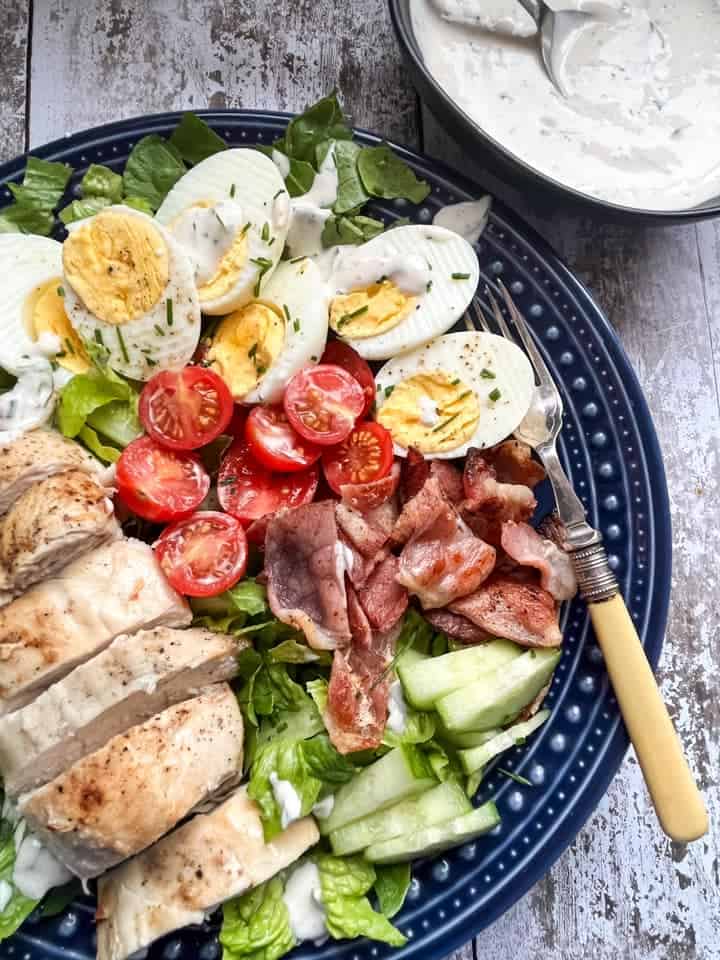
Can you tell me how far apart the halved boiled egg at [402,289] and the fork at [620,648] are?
17cm

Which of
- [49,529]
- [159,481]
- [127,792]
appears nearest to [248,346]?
[159,481]

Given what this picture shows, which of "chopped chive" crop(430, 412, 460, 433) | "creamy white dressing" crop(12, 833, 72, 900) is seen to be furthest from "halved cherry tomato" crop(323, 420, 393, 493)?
"creamy white dressing" crop(12, 833, 72, 900)

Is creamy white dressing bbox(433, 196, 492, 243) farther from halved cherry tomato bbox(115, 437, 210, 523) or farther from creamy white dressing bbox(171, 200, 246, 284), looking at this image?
halved cherry tomato bbox(115, 437, 210, 523)

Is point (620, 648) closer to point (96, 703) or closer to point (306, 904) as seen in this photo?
point (306, 904)

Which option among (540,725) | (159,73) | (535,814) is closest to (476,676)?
(540,725)

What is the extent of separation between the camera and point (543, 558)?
2.71m

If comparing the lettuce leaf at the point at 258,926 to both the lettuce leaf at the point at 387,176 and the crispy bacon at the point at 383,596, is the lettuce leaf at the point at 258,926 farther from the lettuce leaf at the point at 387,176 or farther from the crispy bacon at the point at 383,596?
the lettuce leaf at the point at 387,176

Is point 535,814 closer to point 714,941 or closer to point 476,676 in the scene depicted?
point 476,676

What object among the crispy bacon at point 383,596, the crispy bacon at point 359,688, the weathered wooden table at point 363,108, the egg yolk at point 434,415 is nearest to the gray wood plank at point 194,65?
the weathered wooden table at point 363,108

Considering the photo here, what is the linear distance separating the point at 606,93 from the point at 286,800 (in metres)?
2.40

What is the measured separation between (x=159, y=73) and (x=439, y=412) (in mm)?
1545

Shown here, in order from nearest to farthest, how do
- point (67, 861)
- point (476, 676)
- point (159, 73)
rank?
point (67, 861)
point (476, 676)
point (159, 73)

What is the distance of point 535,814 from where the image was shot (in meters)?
2.69

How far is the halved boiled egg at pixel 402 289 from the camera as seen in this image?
2.77m
